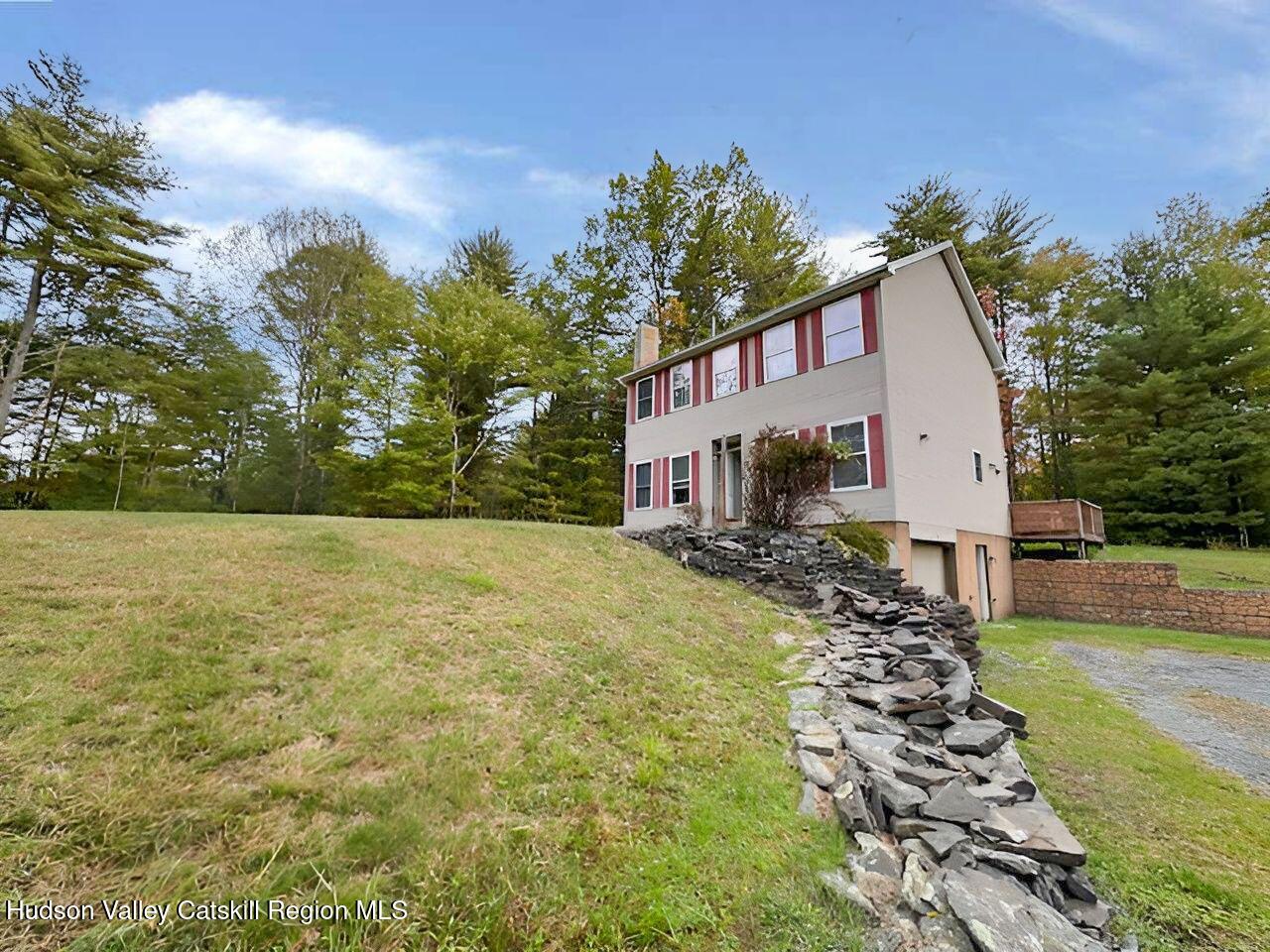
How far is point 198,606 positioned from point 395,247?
2030 centimetres

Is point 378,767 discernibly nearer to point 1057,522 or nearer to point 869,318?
point 869,318

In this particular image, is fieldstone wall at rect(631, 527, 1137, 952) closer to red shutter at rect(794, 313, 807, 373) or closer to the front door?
the front door

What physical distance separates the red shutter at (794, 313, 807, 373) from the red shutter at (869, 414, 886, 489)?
2.09 metres

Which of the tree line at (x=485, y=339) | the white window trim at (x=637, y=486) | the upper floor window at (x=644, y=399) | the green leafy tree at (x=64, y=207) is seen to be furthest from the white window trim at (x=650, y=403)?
the green leafy tree at (x=64, y=207)

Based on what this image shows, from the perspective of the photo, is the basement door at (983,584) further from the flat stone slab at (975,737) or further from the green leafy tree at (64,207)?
the green leafy tree at (64,207)

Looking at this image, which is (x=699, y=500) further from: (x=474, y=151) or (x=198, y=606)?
(x=198, y=606)

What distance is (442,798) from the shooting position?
2.49 meters

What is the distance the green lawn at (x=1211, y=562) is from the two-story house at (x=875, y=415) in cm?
379

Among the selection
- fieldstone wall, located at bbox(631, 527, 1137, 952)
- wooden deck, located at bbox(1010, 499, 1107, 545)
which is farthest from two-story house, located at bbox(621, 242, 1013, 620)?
fieldstone wall, located at bbox(631, 527, 1137, 952)

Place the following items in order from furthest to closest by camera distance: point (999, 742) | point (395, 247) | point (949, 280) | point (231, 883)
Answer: point (395, 247) → point (949, 280) → point (999, 742) → point (231, 883)

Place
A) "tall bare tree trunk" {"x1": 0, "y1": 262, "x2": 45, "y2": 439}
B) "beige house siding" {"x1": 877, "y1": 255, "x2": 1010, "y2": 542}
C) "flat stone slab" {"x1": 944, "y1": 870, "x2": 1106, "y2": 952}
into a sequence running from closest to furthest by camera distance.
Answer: "flat stone slab" {"x1": 944, "y1": 870, "x2": 1106, "y2": 952} → "beige house siding" {"x1": 877, "y1": 255, "x2": 1010, "y2": 542} → "tall bare tree trunk" {"x1": 0, "y1": 262, "x2": 45, "y2": 439}

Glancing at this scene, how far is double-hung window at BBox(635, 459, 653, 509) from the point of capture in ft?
48.9

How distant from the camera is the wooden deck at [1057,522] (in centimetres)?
1334

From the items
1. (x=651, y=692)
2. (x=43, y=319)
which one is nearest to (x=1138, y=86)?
(x=651, y=692)
